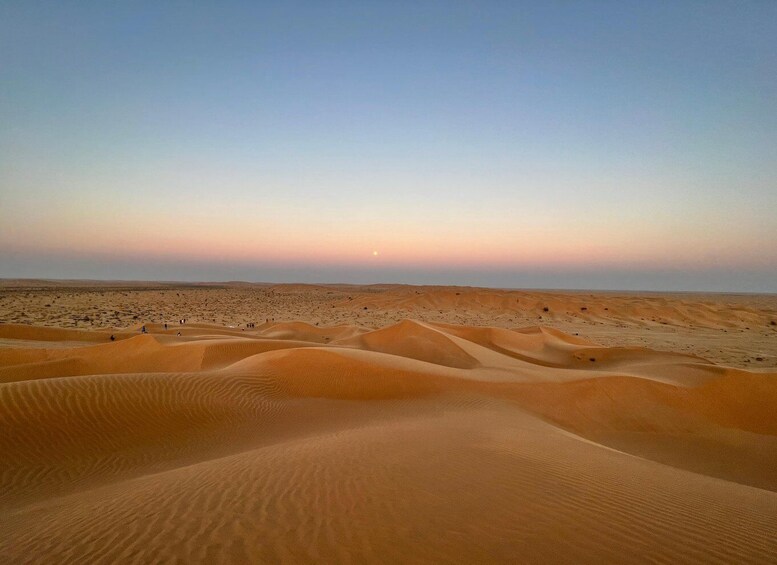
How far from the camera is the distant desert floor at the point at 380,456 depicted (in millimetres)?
3420

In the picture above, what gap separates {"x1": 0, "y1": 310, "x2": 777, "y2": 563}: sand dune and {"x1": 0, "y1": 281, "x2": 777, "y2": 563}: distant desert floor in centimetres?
3

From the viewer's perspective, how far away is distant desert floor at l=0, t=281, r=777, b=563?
3.42 metres

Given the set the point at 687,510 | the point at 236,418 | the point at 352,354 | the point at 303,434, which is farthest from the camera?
the point at 352,354

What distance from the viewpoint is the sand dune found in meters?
3.41

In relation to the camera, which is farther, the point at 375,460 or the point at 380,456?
the point at 380,456

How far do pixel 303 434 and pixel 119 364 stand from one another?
11.9m

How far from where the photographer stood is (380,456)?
5793 mm

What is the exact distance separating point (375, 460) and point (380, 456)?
20 cm

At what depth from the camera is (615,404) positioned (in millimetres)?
12039

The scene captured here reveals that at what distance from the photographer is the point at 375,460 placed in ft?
18.4

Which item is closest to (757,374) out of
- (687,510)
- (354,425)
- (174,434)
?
(687,510)

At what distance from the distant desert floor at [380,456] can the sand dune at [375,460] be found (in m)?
0.03

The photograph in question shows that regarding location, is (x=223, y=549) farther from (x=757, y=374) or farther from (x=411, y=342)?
(x=411, y=342)

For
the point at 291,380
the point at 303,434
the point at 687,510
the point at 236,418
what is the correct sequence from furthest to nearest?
the point at 291,380 → the point at 236,418 → the point at 303,434 → the point at 687,510
